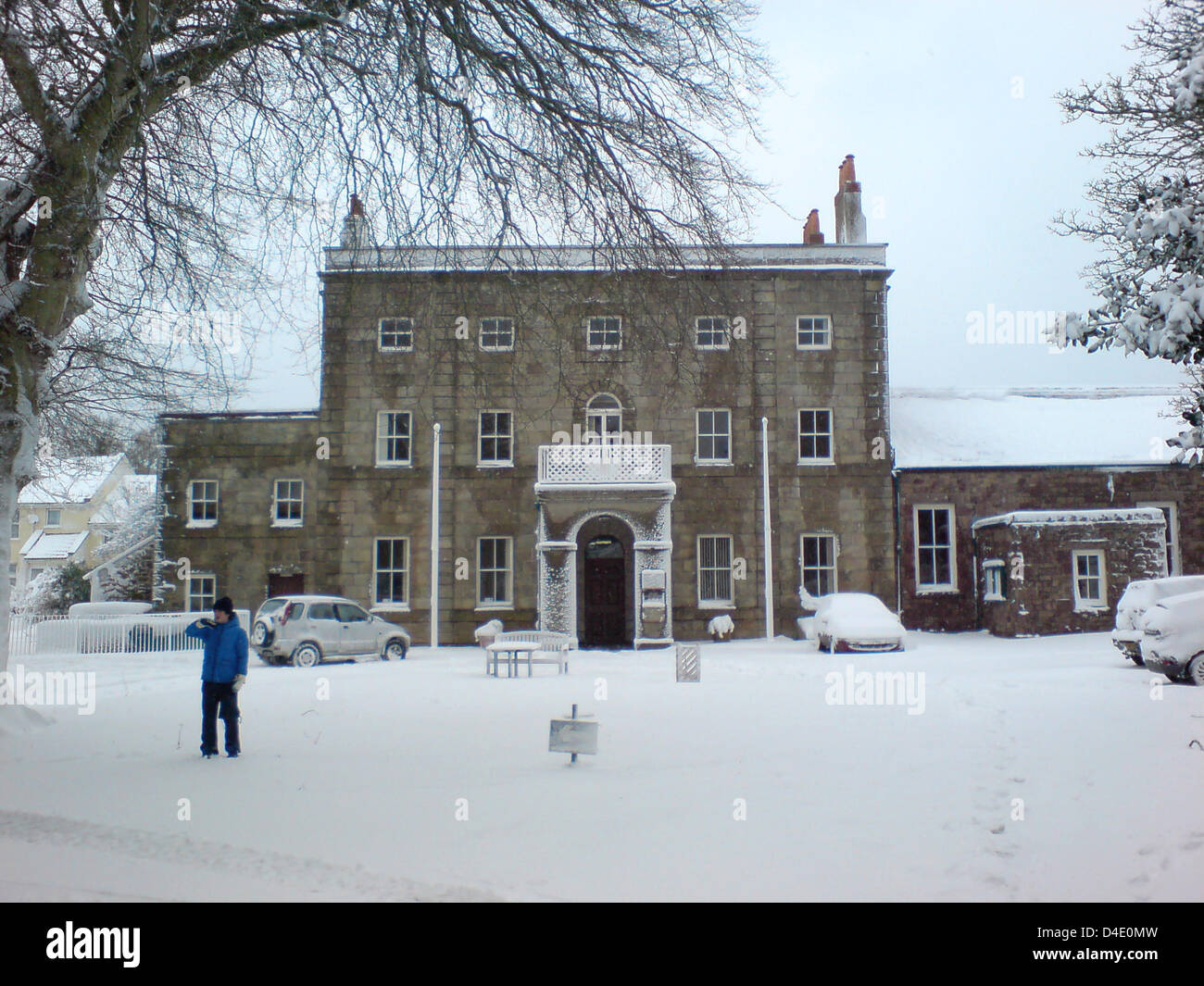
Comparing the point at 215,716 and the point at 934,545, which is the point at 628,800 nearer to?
the point at 215,716

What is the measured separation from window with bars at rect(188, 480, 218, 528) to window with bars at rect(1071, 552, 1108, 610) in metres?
24.8

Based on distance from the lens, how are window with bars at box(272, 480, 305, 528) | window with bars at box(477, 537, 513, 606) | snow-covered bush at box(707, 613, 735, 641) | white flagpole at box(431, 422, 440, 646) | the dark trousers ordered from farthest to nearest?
window with bars at box(272, 480, 305, 528) < window with bars at box(477, 537, 513, 606) < white flagpole at box(431, 422, 440, 646) < snow-covered bush at box(707, 613, 735, 641) < the dark trousers

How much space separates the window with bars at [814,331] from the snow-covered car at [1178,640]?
595 inches

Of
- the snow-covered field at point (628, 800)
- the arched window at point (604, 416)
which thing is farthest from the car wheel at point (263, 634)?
the arched window at point (604, 416)

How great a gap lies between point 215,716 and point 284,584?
20183 millimetres

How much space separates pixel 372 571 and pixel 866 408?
49.7 feet

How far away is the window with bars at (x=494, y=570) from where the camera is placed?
28500mm

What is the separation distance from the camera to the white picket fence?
81.4ft

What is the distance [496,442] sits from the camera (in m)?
28.9

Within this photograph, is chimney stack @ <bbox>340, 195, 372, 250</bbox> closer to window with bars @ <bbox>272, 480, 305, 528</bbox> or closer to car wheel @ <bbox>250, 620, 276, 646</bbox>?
car wheel @ <bbox>250, 620, 276, 646</bbox>

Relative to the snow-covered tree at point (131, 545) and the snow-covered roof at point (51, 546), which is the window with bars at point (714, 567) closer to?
the snow-covered tree at point (131, 545)

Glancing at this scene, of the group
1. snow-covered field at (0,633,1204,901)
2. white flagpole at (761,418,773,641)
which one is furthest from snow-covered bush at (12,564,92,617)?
snow-covered field at (0,633,1204,901)

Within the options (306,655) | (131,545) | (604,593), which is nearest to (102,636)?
(306,655)

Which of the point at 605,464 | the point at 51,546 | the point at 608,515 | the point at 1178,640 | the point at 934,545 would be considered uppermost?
the point at 605,464
